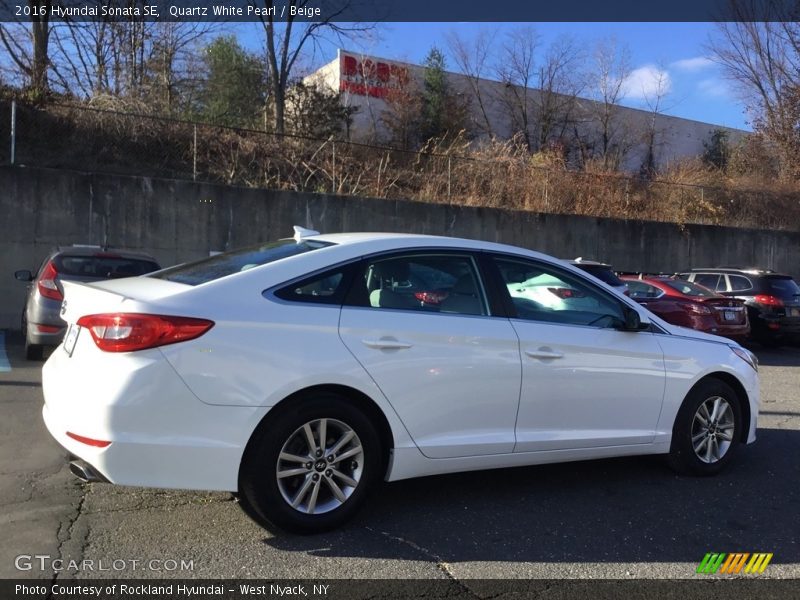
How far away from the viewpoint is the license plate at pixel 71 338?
146 inches

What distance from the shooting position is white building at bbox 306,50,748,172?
2708cm

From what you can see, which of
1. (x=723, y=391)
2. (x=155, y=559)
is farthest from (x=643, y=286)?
(x=155, y=559)

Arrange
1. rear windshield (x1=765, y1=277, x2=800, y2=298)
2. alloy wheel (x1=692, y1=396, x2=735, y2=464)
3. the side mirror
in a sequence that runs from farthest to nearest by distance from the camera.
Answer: rear windshield (x1=765, y1=277, x2=800, y2=298) → alloy wheel (x1=692, y1=396, x2=735, y2=464) → the side mirror

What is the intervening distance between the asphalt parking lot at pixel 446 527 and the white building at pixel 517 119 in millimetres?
21571

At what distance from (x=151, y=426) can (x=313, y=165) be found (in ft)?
45.2

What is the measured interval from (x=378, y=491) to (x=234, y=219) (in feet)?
33.9

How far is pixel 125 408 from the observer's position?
335 centimetres

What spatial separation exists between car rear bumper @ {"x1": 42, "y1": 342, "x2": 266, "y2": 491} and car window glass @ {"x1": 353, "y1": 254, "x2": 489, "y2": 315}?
3.34ft

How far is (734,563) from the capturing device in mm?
3738

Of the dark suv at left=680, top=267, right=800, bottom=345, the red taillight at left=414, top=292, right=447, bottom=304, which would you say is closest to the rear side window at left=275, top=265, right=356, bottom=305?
the red taillight at left=414, top=292, right=447, bottom=304

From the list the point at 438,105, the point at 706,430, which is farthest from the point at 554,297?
the point at 438,105

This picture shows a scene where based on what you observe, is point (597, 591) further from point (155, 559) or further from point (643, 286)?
point (643, 286)

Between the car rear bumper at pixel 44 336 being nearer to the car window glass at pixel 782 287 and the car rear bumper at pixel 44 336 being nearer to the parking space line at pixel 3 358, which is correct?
the parking space line at pixel 3 358

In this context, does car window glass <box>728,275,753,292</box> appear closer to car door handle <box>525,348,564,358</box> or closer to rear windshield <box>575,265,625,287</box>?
rear windshield <box>575,265,625,287</box>
